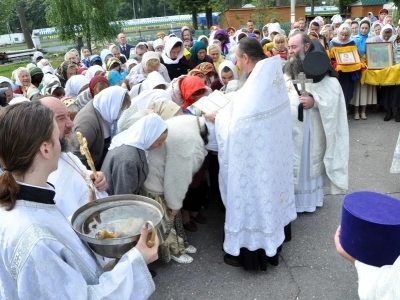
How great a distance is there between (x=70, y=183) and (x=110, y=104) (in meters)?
1.45

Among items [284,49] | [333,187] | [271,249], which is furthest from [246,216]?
[284,49]

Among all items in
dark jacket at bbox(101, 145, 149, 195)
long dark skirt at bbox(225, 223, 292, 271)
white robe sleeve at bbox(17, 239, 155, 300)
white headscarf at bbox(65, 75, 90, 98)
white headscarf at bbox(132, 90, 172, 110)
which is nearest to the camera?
white robe sleeve at bbox(17, 239, 155, 300)

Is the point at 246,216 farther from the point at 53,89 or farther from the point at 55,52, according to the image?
the point at 55,52

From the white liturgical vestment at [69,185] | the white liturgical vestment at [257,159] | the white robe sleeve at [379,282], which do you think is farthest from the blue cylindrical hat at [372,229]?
the white liturgical vestment at [69,185]

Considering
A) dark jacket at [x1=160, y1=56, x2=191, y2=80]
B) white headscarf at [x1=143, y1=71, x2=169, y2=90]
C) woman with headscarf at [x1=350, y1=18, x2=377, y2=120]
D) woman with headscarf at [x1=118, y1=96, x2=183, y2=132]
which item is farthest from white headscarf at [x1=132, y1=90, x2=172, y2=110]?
woman with headscarf at [x1=350, y1=18, x2=377, y2=120]

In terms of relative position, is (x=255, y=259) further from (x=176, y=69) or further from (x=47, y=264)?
(x=176, y=69)

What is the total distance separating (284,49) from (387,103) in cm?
227

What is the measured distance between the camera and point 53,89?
5277 mm

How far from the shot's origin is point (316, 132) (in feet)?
13.5

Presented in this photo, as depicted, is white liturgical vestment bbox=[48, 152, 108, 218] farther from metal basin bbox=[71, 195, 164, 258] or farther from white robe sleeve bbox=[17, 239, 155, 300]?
white robe sleeve bbox=[17, 239, 155, 300]

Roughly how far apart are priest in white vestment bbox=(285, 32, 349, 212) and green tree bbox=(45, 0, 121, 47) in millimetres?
12405

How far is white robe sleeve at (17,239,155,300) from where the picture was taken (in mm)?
1253

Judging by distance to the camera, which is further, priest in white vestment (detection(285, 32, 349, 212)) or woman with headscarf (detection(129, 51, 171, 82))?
woman with headscarf (detection(129, 51, 171, 82))

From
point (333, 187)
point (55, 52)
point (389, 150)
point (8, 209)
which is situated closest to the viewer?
point (8, 209)
